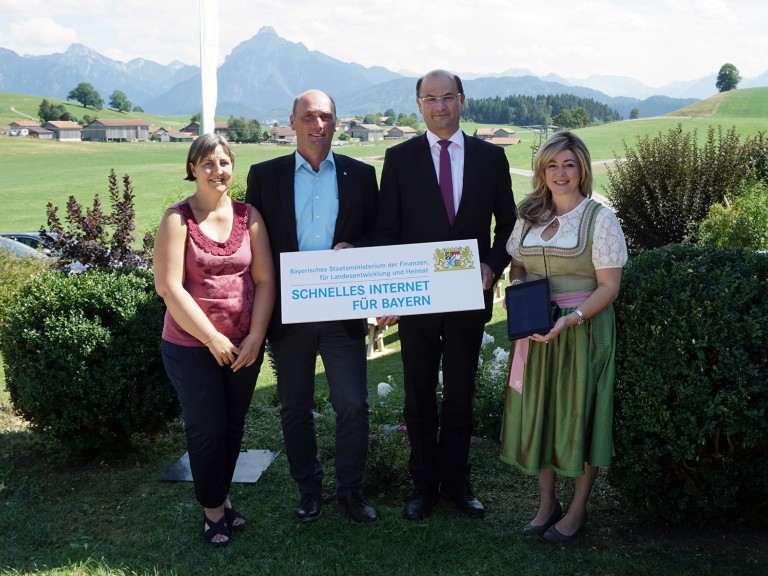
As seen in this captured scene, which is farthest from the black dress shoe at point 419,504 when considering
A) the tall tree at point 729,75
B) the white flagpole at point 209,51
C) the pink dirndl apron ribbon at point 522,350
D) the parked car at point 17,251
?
the tall tree at point 729,75

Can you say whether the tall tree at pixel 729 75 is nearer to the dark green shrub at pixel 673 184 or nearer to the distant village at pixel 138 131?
the distant village at pixel 138 131

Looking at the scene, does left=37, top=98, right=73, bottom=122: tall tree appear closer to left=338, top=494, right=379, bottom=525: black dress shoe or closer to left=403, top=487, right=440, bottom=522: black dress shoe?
left=338, top=494, right=379, bottom=525: black dress shoe

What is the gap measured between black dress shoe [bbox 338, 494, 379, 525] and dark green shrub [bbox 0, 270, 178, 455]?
163 cm

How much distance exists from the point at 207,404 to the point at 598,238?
2.29 meters

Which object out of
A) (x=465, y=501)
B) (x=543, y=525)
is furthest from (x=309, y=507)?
(x=543, y=525)

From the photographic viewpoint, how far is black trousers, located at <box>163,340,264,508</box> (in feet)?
13.0

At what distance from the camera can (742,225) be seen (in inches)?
376

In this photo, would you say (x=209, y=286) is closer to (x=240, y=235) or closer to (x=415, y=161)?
(x=240, y=235)

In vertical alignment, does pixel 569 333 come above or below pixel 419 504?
above

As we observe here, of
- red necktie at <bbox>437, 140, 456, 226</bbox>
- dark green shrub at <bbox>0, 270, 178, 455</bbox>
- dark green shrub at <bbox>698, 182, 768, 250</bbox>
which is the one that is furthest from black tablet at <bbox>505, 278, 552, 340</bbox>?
dark green shrub at <bbox>698, 182, 768, 250</bbox>

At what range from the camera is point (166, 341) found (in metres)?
4.09

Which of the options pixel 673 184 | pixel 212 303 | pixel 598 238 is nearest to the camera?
pixel 598 238

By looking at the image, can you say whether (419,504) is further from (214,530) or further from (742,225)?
(742,225)

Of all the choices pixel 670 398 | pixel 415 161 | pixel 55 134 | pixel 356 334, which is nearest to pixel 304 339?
pixel 356 334
